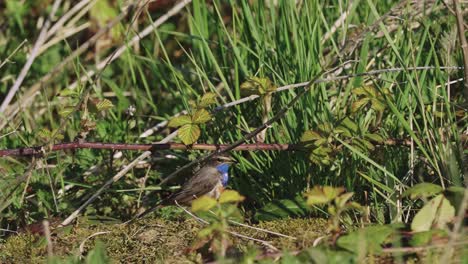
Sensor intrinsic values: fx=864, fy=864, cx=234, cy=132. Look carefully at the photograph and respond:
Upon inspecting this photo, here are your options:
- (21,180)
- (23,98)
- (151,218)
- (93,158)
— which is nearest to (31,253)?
(21,180)

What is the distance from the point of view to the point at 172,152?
529 cm

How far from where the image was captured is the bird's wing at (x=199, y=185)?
500cm

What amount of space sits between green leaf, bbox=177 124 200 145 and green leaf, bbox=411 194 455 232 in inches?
47.3

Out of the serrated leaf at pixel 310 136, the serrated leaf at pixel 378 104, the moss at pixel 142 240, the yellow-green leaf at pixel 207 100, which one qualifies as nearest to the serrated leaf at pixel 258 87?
the yellow-green leaf at pixel 207 100

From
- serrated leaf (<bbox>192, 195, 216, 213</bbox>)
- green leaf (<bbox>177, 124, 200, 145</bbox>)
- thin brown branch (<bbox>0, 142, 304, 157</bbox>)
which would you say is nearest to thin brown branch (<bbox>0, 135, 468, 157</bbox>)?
thin brown branch (<bbox>0, 142, 304, 157</bbox>)

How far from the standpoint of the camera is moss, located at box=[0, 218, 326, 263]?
4066mm

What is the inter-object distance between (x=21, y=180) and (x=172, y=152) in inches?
44.2

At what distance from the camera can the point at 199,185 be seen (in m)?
5.19

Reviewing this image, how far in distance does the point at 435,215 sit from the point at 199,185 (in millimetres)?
1850

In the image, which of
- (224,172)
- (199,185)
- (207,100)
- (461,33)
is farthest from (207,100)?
(461,33)

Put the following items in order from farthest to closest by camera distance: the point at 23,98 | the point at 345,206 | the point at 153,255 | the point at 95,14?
the point at 23,98 → the point at 95,14 → the point at 153,255 → the point at 345,206

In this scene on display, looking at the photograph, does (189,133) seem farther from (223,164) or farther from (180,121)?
(223,164)

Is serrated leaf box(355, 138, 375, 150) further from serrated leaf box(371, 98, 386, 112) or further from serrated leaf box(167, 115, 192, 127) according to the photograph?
serrated leaf box(167, 115, 192, 127)

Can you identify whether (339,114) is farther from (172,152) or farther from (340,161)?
(172,152)
